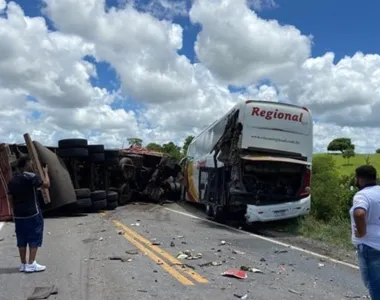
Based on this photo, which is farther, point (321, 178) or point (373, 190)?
point (321, 178)

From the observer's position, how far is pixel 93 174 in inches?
674

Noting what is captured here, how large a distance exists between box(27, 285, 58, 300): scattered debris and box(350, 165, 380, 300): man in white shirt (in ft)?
12.0

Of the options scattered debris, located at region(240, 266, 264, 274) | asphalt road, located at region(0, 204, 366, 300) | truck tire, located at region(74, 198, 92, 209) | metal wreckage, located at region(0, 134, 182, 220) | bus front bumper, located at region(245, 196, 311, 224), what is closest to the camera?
asphalt road, located at region(0, 204, 366, 300)

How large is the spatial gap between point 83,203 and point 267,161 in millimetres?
6330

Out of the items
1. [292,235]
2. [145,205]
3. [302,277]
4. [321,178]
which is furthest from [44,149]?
[302,277]

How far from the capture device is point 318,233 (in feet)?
40.1

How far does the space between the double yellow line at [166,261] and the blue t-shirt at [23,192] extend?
2172mm

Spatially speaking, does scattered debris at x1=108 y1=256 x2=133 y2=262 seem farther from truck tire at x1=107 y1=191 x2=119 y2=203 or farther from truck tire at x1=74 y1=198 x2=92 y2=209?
truck tire at x1=107 y1=191 x2=119 y2=203

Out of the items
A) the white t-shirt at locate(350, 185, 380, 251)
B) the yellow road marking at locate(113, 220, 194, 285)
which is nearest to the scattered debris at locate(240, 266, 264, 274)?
the yellow road marking at locate(113, 220, 194, 285)

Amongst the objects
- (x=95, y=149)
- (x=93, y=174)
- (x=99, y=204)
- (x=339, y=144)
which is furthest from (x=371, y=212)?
(x=339, y=144)

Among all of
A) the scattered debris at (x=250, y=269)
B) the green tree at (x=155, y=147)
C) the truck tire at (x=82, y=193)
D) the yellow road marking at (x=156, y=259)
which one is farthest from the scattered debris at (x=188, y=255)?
the green tree at (x=155, y=147)

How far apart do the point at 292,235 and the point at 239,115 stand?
11.0 ft

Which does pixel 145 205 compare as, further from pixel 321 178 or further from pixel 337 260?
pixel 337 260

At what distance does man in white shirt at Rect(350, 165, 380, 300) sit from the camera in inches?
170
